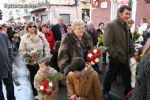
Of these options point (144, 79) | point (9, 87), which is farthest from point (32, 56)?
point (144, 79)

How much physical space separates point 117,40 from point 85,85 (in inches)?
63.1

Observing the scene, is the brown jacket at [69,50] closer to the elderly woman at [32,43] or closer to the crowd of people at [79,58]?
the crowd of people at [79,58]

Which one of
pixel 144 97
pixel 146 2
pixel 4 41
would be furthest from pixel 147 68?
pixel 146 2

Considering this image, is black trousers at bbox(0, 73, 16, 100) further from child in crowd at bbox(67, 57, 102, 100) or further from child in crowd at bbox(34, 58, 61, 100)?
child in crowd at bbox(67, 57, 102, 100)

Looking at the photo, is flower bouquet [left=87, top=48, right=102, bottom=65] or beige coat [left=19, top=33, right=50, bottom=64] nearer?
flower bouquet [left=87, top=48, right=102, bottom=65]

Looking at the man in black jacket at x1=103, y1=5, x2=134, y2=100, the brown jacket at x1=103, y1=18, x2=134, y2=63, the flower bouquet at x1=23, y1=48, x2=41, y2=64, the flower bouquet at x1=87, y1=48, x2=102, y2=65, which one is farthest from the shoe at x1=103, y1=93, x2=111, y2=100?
the flower bouquet at x1=23, y1=48, x2=41, y2=64

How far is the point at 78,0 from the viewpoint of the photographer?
3253 centimetres

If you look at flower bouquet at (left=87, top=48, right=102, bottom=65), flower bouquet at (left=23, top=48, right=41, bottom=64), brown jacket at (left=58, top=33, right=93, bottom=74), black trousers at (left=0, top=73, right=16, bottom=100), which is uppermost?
brown jacket at (left=58, top=33, right=93, bottom=74)

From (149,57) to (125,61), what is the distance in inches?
131

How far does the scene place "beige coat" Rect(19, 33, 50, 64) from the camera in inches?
271

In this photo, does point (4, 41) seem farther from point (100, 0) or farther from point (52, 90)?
point (100, 0)

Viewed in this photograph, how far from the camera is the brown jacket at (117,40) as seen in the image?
5.87m

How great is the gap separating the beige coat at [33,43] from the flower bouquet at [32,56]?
0.29 ft

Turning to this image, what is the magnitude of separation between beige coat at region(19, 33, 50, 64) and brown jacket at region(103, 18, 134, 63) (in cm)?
167
